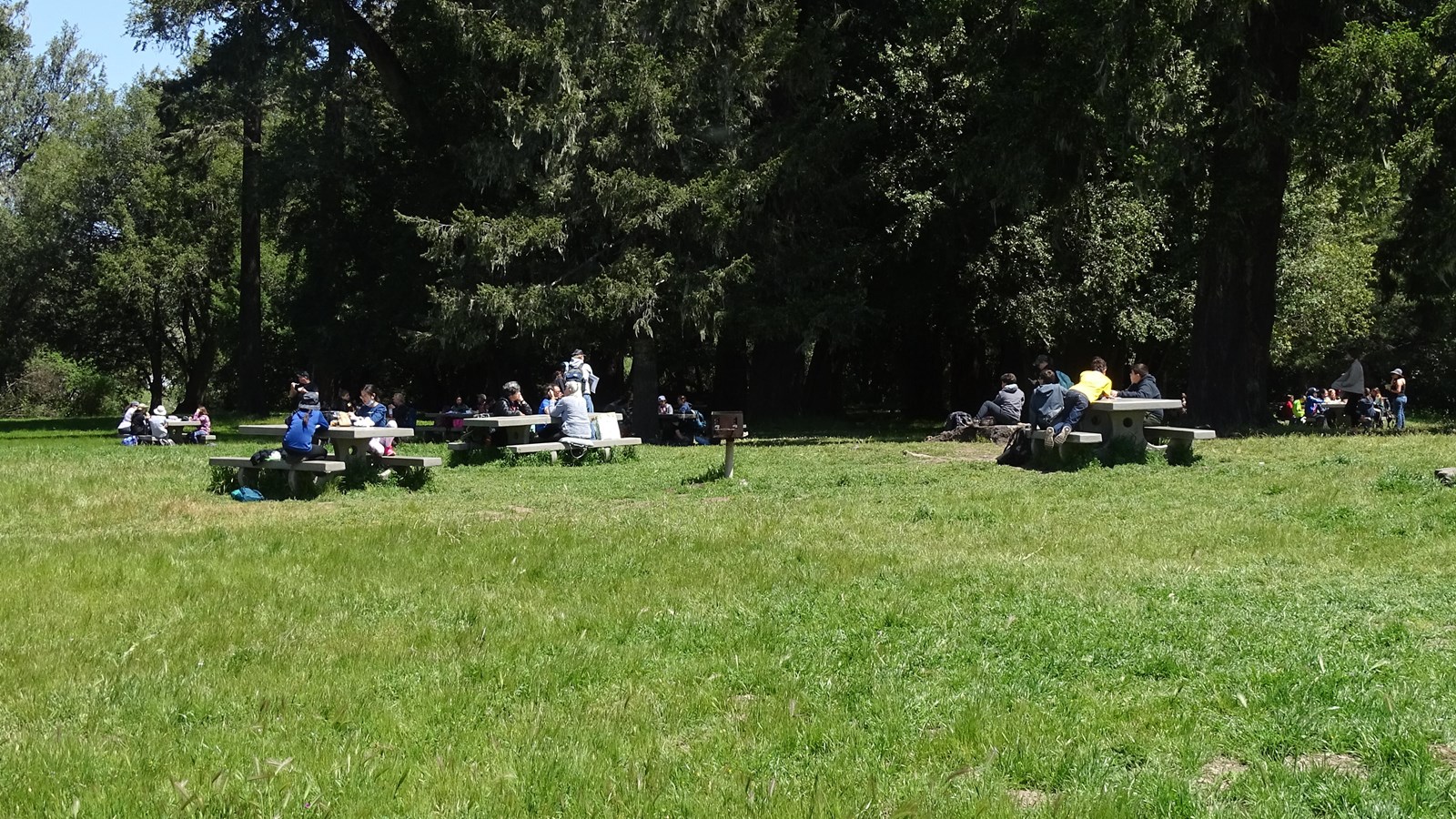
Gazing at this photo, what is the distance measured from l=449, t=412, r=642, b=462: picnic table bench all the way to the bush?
42811mm

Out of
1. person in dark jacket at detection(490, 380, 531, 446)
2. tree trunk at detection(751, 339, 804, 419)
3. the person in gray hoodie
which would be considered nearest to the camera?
person in dark jacket at detection(490, 380, 531, 446)

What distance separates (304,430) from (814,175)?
14.0 meters

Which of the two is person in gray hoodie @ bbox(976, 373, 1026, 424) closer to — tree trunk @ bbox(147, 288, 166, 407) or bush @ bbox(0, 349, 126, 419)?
tree trunk @ bbox(147, 288, 166, 407)

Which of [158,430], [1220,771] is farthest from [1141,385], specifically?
[158,430]

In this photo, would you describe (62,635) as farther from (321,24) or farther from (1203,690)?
(321,24)

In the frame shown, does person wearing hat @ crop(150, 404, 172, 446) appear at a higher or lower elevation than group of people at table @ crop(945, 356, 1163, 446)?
lower

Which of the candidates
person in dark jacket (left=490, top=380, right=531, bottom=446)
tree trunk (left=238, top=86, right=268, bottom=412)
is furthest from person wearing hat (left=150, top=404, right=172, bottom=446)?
tree trunk (left=238, top=86, right=268, bottom=412)

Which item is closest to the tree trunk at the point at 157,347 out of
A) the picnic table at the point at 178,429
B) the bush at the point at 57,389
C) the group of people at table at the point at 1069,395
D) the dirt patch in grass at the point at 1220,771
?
the bush at the point at 57,389

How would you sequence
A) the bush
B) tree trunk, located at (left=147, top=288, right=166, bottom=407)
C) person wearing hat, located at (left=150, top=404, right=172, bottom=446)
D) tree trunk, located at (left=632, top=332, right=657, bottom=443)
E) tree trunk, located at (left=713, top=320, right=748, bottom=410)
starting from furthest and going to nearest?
the bush < tree trunk, located at (left=147, top=288, right=166, bottom=407) < tree trunk, located at (left=713, top=320, right=748, bottom=410) < person wearing hat, located at (left=150, top=404, right=172, bottom=446) < tree trunk, located at (left=632, top=332, right=657, bottom=443)

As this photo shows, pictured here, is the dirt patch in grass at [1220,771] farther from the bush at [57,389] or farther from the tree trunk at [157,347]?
the bush at [57,389]

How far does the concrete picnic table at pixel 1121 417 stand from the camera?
15273mm

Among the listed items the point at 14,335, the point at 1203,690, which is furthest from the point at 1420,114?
the point at 14,335

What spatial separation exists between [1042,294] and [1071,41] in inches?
317

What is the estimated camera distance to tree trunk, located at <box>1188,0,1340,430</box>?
2070cm
